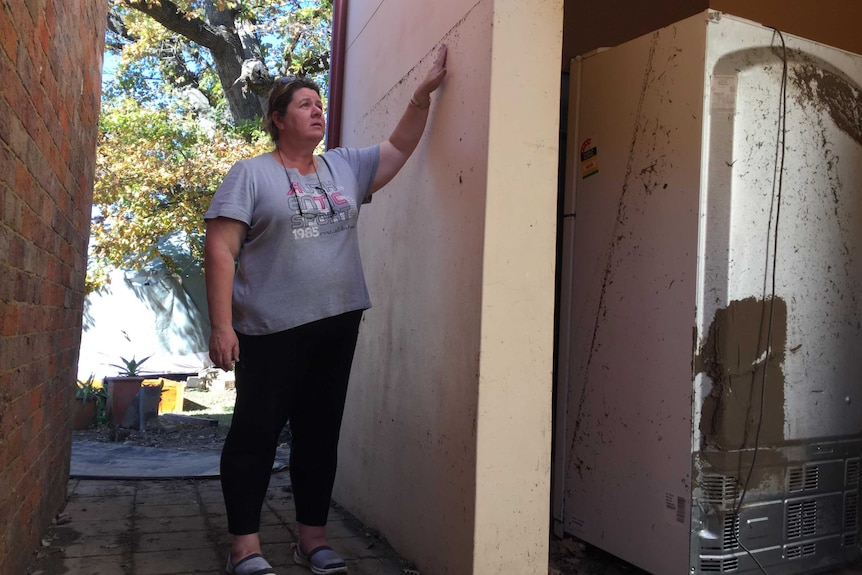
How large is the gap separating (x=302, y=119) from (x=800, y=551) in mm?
2409

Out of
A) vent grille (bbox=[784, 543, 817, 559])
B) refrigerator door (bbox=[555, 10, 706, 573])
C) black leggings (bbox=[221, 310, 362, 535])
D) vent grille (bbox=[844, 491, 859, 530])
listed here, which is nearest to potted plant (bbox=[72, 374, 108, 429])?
black leggings (bbox=[221, 310, 362, 535])

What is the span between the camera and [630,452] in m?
2.73

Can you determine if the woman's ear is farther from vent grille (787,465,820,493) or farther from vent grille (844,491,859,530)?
vent grille (844,491,859,530)

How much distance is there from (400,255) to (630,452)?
119 cm

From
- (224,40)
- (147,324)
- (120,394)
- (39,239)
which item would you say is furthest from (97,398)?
(39,239)

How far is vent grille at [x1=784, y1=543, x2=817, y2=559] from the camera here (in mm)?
2646

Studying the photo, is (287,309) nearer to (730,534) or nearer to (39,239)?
(39,239)

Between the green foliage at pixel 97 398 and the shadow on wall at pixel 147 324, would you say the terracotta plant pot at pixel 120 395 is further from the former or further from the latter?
the shadow on wall at pixel 147 324

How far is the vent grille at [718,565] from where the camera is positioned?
245cm

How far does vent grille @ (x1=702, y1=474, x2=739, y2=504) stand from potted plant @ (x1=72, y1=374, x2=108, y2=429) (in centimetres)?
639

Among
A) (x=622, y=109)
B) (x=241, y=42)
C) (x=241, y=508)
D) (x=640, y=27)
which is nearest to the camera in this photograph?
(x=241, y=508)

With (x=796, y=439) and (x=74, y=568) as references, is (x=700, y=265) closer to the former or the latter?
(x=796, y=439)

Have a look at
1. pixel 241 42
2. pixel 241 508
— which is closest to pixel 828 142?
pixel 241 508

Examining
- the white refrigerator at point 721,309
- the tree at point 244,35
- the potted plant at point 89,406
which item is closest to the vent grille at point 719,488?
the white refrigerator at point 721,309
